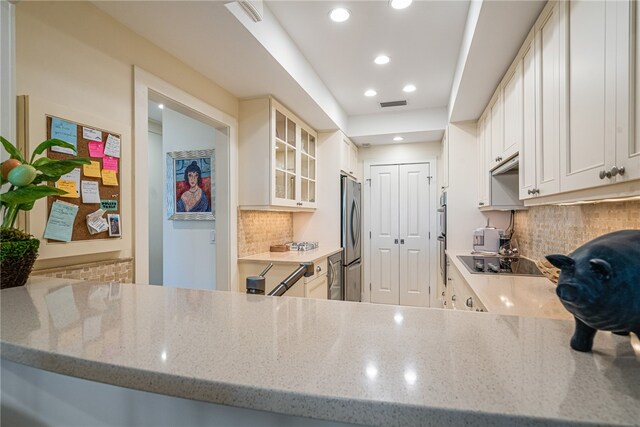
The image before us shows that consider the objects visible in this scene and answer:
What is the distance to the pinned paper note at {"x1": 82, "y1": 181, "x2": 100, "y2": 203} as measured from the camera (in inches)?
56.5

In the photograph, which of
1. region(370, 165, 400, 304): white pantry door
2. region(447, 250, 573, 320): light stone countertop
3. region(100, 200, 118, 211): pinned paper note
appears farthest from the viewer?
region(370, 165, 400, 304): white pantry door

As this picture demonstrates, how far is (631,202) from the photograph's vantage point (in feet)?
4.35

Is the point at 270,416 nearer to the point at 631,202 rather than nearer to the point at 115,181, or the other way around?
the point at 115,181

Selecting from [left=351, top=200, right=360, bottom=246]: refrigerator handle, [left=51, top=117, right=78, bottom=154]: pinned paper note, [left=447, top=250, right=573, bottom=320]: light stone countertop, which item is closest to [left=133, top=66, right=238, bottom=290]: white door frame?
[left=51, top=117, right=78, bottom=154]: pinned paper note

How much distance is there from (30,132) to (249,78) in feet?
4.78

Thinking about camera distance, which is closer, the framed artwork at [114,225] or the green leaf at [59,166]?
the green leaf at [59,166]

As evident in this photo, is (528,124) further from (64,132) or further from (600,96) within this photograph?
(64,132)

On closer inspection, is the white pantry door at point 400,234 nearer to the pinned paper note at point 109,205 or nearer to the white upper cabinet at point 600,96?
the white upper cabinet at point 600,96

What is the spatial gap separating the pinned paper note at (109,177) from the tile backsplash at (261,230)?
126 cm

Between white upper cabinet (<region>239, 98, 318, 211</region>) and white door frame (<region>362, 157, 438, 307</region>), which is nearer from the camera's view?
white upper cabinet (<region>239, 98, 318, 211</region>)

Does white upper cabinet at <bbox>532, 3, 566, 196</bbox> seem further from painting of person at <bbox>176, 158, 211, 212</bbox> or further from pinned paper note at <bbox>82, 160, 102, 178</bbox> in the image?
painting of person at <bbox>176, 158, 211, 212</bbox>

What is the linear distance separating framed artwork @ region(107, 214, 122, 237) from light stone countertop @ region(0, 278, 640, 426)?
2.38 feet

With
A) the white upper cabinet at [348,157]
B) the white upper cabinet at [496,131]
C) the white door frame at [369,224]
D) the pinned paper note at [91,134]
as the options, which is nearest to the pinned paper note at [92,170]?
the pinned paper note at [91,134]

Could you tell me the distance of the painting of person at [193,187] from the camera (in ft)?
9.41
